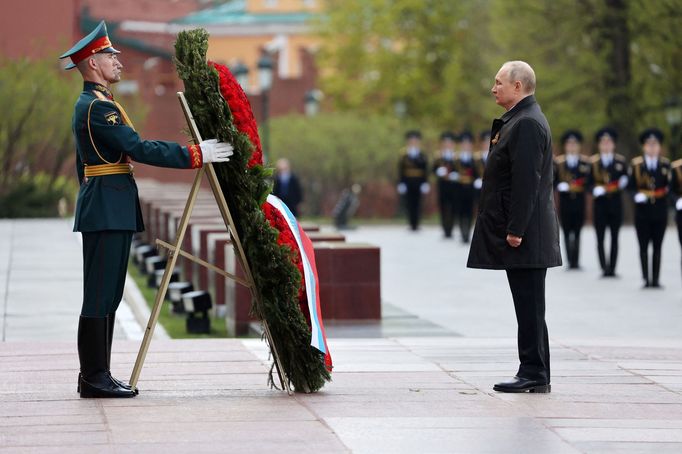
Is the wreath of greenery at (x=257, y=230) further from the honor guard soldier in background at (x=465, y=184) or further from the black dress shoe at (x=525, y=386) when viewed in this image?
the honor guard soldier in background at (x=465, y=184)

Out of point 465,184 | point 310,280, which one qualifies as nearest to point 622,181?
point 465,184

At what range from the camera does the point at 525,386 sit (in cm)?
871

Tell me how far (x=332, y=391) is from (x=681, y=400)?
6.24 ft

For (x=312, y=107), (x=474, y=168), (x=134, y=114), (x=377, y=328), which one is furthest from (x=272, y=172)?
(x=312, y=107)

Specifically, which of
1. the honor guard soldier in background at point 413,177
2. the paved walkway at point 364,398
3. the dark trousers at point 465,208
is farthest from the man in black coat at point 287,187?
the paved walkway at point 364,398

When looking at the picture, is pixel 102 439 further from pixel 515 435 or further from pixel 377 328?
pixel 377 328

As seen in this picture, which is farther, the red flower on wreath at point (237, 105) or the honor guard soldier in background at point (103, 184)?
the red flower on wreath at point (237, 105)

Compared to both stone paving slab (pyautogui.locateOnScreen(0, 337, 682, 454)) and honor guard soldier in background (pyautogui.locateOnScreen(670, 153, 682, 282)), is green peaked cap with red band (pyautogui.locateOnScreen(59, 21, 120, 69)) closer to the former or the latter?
stone paving slab (pyautogui.locateOnScreen(0, 337, 682, 454))

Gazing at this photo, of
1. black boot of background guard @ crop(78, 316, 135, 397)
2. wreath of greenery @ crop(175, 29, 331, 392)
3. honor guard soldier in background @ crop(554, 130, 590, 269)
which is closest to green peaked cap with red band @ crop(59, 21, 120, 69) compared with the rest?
wreath of greenery @ crop(175, 29, 331, 392)

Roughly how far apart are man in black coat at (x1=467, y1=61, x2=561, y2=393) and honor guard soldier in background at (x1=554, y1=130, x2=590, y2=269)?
1356cm

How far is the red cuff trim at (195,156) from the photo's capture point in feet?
26.8

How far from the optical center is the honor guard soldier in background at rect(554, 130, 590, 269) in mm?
22297

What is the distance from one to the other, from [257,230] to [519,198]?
1.42 m

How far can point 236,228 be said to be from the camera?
8.57 metres
